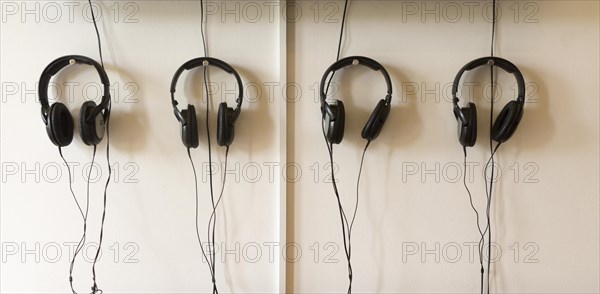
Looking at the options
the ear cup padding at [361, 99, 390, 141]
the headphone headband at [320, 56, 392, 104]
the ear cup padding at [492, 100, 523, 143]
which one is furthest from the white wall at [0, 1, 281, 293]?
the ear cup padding at [492, 100, 523, 143]

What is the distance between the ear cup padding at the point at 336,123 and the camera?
39.1 inches

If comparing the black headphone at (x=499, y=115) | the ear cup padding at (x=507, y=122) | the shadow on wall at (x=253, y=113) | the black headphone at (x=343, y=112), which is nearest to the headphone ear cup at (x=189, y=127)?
the shadow on wall at (x=253, y=113)

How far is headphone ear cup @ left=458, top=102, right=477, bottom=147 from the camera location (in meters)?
1.01

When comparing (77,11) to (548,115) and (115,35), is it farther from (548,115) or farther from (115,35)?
(548,115)

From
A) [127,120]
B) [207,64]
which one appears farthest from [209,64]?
[127,120]

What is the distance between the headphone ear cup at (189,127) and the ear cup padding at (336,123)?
38 centimetres

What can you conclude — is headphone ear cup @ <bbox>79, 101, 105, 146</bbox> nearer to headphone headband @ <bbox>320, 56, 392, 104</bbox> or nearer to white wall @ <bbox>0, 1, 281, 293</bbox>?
white wall @ <bbox>0, 1, 281, 293</bbox>

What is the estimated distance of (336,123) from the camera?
994mm

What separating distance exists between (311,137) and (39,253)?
0.92 metres

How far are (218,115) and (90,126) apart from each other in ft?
1.17

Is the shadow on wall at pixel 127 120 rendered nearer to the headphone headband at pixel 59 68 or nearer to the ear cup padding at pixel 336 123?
the headphone headband at pixel 59 68

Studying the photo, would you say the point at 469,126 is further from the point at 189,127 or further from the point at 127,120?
the point at 127,120

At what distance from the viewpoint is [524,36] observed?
1102 millimetres

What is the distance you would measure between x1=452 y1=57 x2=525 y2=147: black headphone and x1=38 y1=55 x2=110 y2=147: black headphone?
1.03 m
